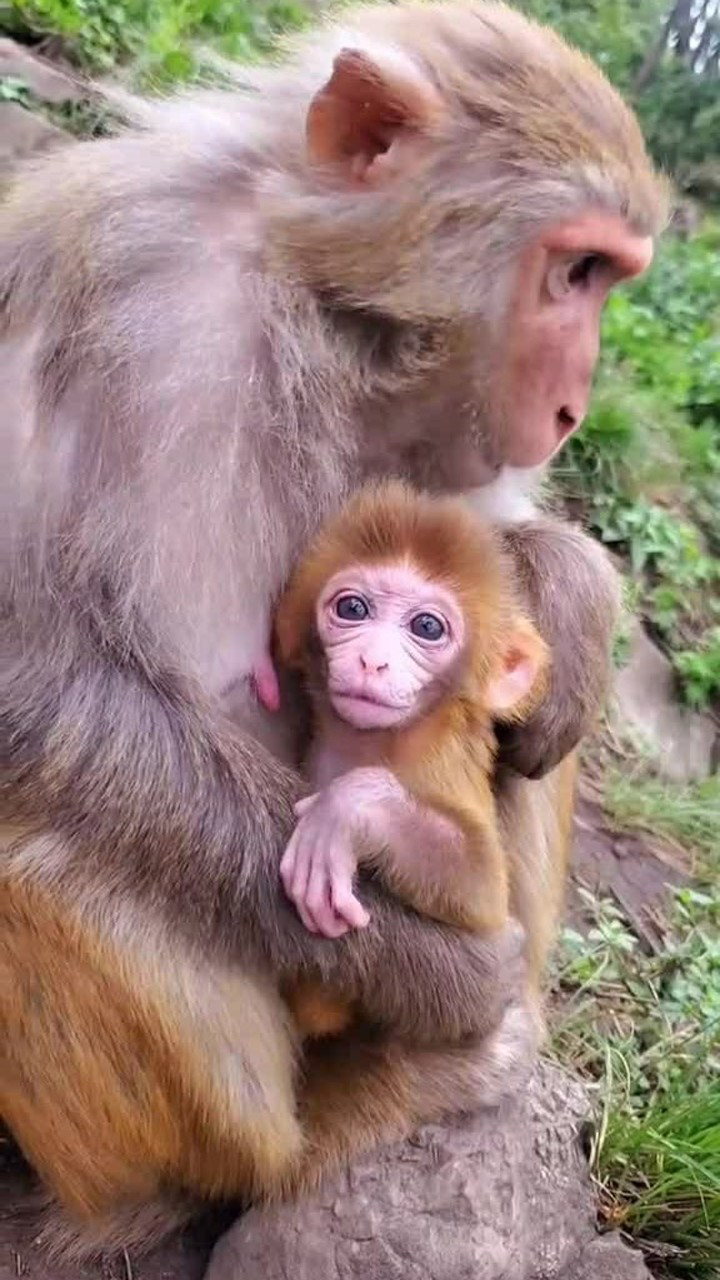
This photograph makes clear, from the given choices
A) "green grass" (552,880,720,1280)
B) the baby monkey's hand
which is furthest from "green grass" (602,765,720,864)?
the baby monkey's hand

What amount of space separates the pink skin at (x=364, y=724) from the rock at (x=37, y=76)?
13.1ft

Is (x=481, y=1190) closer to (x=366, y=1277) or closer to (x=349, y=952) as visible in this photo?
(x=366, y=1277)

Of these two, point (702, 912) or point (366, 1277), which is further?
point (702, 912)

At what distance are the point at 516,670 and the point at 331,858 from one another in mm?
582

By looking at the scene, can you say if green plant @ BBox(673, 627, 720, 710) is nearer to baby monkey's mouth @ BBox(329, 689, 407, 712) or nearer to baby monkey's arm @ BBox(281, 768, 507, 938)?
baby monkey's arm @ BBox(281, 768, 507, 938)

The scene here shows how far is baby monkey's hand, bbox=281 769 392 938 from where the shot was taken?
2.74m

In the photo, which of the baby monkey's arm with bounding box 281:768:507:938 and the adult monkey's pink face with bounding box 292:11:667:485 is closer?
the baby monkey's arm with bounding box 281:768:507:938

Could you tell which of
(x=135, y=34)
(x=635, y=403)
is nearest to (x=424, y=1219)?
(x=635, y=403)

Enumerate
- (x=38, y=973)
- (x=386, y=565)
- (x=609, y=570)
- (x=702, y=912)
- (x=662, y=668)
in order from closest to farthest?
(x=38, y=973) < (x=386, y=565) < (x=609, y=570) < (x=702, y=912) < (x=662, y=668)

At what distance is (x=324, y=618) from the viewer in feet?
9.51

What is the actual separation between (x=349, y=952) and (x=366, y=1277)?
0.67m

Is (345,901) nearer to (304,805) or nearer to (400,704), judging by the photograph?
(304,805)

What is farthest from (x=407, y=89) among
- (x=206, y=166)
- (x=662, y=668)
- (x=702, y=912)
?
(x=662, y=668)

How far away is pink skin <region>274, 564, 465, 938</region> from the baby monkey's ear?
142mm
